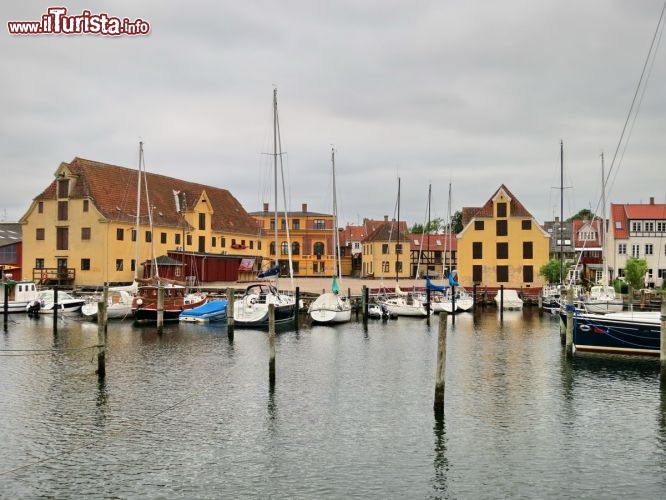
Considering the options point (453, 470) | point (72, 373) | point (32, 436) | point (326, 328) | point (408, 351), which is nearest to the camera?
point (453, 470)

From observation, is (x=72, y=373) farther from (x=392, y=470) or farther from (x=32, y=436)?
(x=392, y=470)

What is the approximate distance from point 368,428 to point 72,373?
612 inches

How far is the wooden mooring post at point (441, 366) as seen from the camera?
74.0 ft

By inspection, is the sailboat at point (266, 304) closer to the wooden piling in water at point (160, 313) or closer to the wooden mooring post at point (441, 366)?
the wooden piling in water at point (160, 313)

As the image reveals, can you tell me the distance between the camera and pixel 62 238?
73.8m

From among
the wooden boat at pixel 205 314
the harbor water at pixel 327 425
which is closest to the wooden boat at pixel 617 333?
the harbor water at pixel 327 425

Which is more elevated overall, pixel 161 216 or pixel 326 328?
pixel 161 216

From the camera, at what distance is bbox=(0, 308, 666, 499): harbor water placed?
56.7 feet

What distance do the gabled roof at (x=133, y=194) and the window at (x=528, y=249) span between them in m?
38.1

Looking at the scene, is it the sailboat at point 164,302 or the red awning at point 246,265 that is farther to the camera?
the red awning at point 246,265

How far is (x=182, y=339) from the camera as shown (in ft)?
143

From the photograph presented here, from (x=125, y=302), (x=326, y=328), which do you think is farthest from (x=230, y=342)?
(x=125, y=302)

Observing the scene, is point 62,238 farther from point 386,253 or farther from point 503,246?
point 386,253

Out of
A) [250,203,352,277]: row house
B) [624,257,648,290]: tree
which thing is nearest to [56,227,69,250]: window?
[250,203,352,277]: row house
